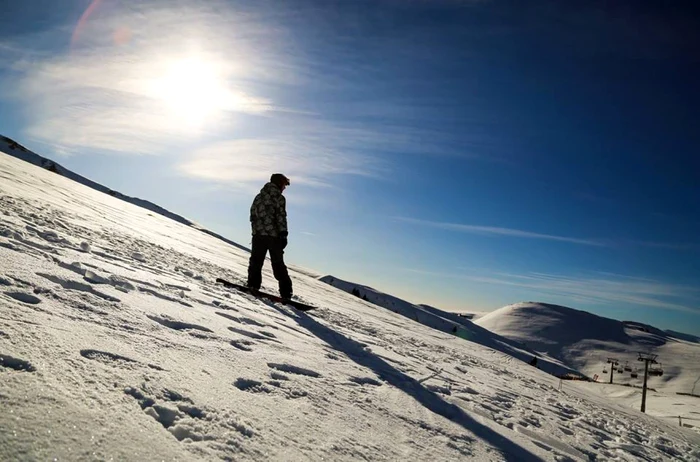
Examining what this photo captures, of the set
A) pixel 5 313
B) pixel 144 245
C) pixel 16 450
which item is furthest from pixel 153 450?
pixel 144 245

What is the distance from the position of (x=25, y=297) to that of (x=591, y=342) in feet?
545

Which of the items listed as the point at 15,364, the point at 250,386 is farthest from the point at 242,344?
the point at 15,364

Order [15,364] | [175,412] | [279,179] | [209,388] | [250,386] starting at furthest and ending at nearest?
[279,179] < [250,386] < [209,388] < [175,412] < [15,364]

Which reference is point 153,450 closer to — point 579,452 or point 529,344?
point 579,452

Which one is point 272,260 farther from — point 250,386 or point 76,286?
point 250,386

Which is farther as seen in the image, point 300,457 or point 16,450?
point 300,457

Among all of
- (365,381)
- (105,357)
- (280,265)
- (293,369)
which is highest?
(280,265)

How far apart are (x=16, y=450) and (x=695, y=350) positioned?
168 metres

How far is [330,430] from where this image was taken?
8.43 feet

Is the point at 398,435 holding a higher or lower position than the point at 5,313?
lower

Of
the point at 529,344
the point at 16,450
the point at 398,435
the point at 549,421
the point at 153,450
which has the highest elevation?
the point at 16,450

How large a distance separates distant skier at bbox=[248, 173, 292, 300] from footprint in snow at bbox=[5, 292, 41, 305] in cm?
564

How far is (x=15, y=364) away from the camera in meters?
1.95

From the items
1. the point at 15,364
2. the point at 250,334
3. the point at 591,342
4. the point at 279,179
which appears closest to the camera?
the point at 15,364
